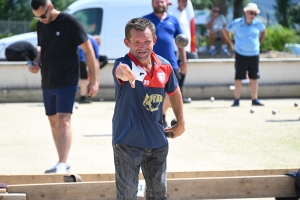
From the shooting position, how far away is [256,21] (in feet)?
47.6

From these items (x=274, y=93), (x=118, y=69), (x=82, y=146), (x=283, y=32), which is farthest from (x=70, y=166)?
(x=283, y=32)

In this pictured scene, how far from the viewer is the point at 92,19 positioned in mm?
17891

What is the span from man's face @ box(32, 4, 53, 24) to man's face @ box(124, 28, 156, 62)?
2.68 m

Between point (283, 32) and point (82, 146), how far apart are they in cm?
1550

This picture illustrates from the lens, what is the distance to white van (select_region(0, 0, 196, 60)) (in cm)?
1767

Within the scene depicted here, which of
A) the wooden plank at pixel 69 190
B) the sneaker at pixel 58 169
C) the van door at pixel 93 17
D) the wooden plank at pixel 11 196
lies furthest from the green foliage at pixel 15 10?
the wooden plank at pixel 11 196

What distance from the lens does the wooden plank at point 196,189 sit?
6.04 metres

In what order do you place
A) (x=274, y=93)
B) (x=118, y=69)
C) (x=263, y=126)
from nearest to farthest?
(x=118, y=69) < (x=263, y=126) < (x=274, y=93)

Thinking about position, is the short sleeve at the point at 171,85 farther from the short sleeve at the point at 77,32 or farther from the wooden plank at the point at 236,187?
the short sleeve at the point at 77,32

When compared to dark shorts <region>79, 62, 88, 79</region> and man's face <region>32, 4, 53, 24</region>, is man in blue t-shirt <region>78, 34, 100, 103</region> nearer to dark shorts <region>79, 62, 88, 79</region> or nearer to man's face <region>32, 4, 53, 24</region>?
dark shorts <region>79, 62, 88, 79</region>

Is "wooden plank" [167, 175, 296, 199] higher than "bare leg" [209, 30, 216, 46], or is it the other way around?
"wooden plank" [167, 175, 296, 199]

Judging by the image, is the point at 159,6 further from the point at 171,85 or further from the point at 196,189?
the point at 171,85

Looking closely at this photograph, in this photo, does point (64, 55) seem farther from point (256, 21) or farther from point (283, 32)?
point (283, 32)

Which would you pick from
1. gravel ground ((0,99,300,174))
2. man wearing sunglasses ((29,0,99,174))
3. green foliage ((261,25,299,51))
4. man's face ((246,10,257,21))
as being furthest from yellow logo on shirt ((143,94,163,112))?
green foliage ((261,25,299,51))
